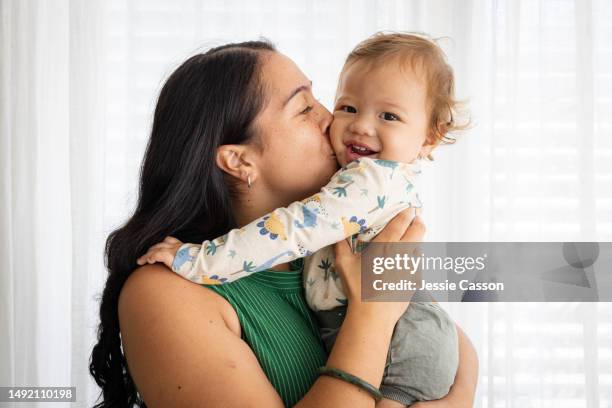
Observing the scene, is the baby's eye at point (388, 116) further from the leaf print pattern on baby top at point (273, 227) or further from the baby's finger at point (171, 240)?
the baby's finger at point (171, 240)

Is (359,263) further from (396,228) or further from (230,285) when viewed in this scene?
(230,285)

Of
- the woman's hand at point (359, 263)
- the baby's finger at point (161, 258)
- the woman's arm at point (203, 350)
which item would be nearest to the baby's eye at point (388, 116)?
the woman's hand at point (359, 263)

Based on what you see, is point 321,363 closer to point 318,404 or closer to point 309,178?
point 318,404

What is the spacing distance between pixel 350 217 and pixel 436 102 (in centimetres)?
47

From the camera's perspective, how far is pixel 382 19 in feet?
9.43

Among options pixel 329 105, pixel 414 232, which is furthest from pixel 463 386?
pixel 329 105

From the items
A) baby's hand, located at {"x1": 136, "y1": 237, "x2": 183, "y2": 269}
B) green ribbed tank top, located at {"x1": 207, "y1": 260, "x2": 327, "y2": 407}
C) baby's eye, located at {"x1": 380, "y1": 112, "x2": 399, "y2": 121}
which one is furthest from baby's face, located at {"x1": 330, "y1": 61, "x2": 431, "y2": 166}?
baby's hand, located at {"x1": 136, "y1": 237, "x2": 183, "y2": 269}

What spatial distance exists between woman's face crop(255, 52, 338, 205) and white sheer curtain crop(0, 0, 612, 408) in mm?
1522

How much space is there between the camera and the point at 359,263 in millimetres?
1275

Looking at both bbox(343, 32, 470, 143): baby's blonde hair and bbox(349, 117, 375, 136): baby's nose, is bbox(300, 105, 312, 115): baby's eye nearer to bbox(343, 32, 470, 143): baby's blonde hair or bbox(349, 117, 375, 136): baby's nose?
bbox(349, 117, 375, 136): baby's nose

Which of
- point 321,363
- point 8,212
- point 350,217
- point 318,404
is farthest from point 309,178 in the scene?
point 8,212

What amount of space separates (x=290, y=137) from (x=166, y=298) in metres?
0.43

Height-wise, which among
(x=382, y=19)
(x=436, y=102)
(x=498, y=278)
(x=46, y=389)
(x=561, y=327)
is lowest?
(x=46, y=389)

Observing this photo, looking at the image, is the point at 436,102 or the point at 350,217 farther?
the point at 436,102
